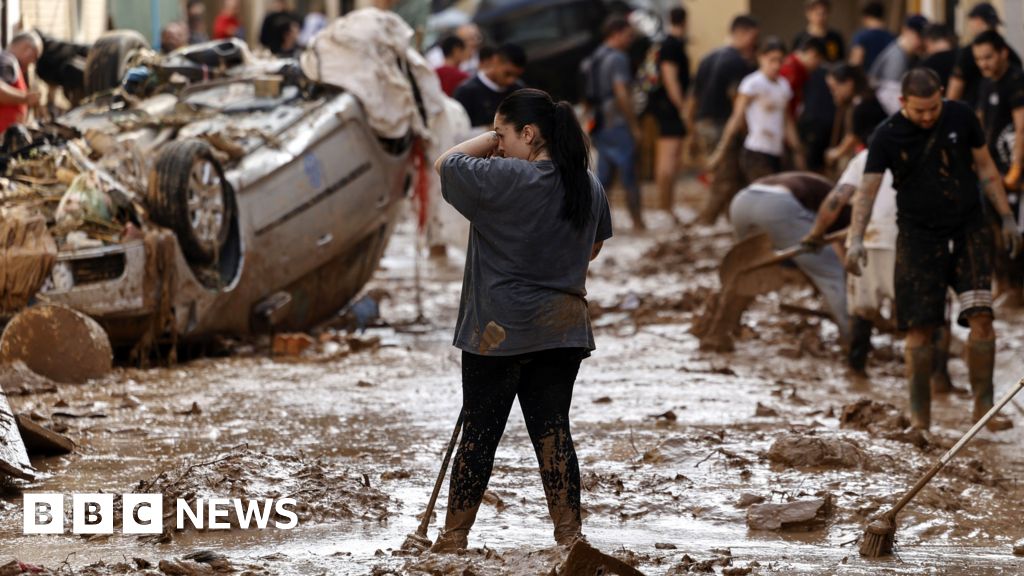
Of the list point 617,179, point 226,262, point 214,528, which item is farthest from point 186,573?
point 617,179

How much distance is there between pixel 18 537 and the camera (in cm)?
580

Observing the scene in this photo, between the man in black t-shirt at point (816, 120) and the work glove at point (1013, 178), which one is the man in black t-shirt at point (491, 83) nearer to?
the work glove at point (1013, 178)

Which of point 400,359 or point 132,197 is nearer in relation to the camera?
point 132,197

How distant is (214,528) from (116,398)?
2.97 m

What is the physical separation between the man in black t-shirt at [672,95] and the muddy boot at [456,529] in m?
13.0

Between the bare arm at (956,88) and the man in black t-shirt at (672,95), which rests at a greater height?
the bare arm at (956,88)

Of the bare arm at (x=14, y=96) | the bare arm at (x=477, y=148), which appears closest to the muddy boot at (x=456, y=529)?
the bare arm at (x=477, y=148)

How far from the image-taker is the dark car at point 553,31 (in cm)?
2438

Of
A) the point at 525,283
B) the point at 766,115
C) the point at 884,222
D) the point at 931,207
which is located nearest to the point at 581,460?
the point at 525,283

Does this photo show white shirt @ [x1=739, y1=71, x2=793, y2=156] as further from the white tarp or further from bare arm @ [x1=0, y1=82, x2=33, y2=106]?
bare arm @ [x1=0, y1=82, x2=33, y2=106]

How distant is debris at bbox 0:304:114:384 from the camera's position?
8789 millimetres

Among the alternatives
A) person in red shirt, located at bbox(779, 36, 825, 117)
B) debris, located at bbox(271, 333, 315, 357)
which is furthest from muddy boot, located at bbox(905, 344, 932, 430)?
person in red shirt, located at bbox(779, 36, 825, 117)

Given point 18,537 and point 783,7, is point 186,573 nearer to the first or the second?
point 18,537

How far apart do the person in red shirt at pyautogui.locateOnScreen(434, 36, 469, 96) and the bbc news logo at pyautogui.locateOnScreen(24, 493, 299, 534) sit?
8561 mm
